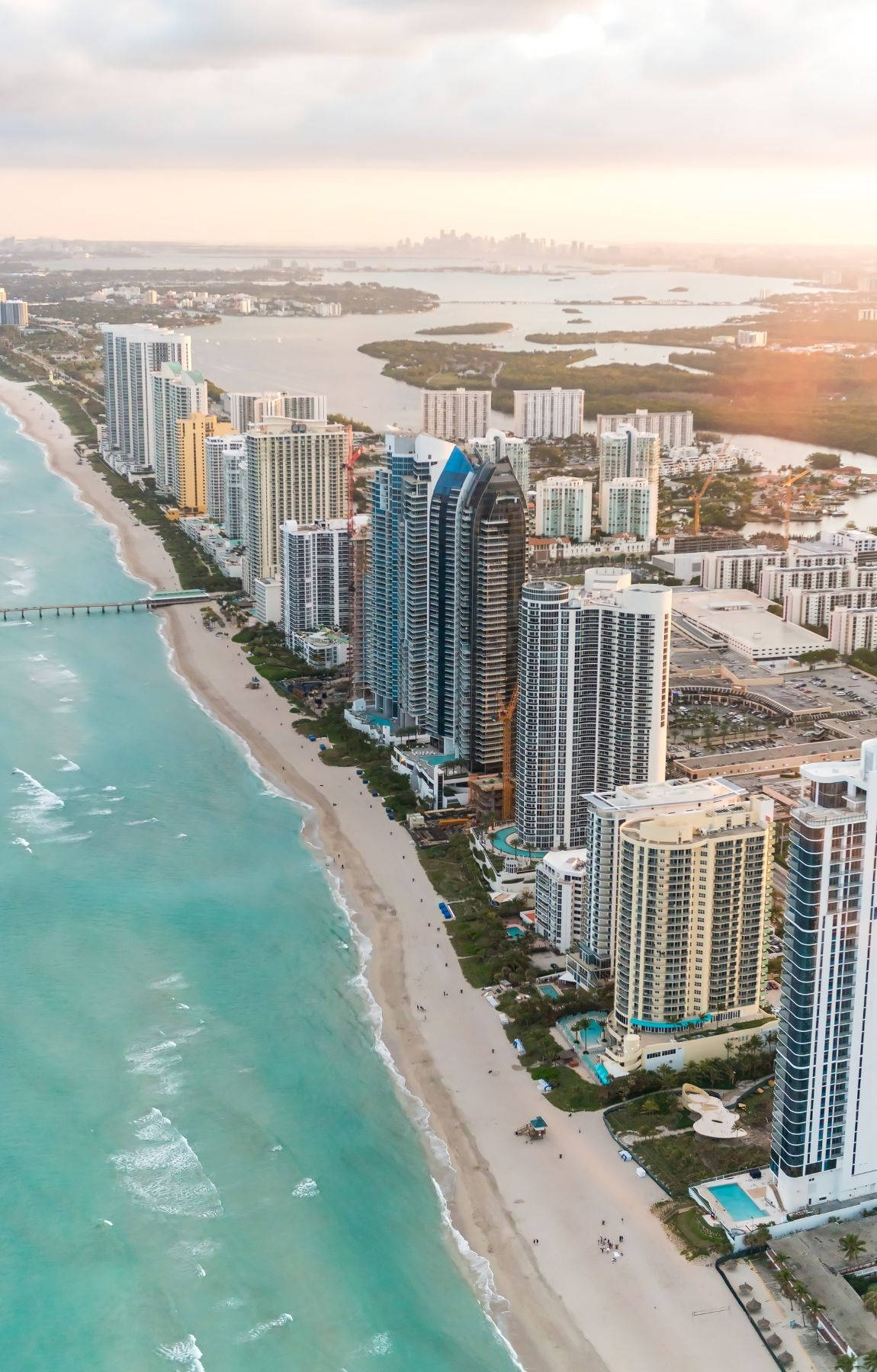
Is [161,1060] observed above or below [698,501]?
below

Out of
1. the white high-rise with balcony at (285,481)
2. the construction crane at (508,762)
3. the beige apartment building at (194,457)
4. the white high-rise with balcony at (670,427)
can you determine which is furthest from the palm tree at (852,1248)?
the white high-rise with balcony at (670,427)

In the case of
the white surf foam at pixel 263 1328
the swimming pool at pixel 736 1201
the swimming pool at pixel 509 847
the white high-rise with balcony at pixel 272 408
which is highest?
the white high-rise with balcony at pixel 272 408

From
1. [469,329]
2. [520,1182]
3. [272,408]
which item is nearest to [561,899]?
[520,1182]

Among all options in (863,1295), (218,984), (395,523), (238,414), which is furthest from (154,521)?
(863,1295)

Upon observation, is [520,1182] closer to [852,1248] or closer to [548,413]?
[852,1248]

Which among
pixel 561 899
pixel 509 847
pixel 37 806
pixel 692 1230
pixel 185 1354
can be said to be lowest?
pixel 185 1354

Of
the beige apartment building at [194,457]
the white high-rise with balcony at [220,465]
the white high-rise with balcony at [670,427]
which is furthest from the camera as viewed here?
the white high-rise with balcony at [670,427]

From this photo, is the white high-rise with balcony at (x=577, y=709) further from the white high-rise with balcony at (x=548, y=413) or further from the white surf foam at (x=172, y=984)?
the white high-rise with balcony at (x=548, y=413)
